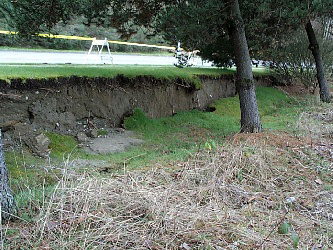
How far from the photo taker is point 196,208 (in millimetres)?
4367

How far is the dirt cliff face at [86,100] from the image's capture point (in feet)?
24.6

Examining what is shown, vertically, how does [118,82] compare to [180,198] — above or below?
above

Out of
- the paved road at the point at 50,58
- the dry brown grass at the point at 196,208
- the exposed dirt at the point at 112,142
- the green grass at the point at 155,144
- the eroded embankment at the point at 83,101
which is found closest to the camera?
the dry brown grass at the point at 196,208

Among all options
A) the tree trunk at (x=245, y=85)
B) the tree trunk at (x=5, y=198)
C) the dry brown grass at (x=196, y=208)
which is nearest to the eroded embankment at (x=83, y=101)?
the tree trunk at (x=5, y=198)

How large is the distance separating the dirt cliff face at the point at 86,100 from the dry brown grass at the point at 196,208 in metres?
2.28

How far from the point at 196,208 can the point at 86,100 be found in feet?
17.8

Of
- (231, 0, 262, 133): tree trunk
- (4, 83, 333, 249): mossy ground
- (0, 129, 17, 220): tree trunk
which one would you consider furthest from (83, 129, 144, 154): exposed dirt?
(0, 129, 17, 220): tree trunk

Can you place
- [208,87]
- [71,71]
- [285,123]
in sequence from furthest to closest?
1. [208,87]
2. [285,123]
3. [71,71]

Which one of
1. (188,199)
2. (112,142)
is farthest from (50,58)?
(188,199)

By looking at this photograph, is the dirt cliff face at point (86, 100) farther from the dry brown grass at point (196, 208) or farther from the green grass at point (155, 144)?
the dry brown grass at point (196, 208)

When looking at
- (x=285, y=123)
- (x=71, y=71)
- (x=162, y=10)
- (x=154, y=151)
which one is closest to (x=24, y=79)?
(x=71, y=71)

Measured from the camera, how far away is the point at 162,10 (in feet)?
31.2

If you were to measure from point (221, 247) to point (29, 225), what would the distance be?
5.90ft

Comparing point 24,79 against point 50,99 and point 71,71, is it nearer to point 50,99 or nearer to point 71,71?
point 50,99
